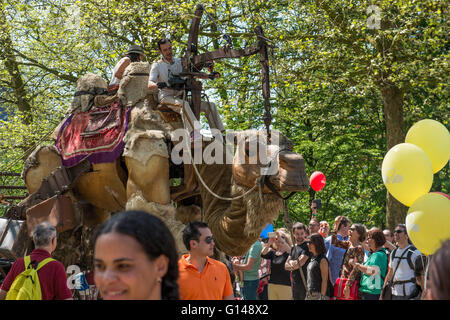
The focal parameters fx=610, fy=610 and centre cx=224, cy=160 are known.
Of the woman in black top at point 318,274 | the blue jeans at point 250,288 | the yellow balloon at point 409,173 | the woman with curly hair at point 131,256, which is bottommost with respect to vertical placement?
the blue jeans at point 250,288

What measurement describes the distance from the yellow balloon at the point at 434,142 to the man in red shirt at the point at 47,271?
4.74 meters

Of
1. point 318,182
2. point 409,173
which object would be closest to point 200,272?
point 409,173

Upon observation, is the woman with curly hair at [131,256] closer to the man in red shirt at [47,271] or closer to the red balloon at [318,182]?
the man in red shirt at [47,271]

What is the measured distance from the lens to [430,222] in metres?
6.37

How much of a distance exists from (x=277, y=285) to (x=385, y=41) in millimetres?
7388

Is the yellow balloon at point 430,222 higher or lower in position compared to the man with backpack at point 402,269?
higher

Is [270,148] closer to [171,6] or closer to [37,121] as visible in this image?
[171,6]

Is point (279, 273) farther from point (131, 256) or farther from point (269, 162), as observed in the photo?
point (131, 256)

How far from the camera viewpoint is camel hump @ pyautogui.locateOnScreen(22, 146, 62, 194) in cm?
938

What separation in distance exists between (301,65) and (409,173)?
8672mm

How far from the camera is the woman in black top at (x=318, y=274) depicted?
783 centimetres

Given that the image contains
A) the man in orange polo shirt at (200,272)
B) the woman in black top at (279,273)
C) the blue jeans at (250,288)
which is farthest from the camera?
the blue jeans at (250,288)

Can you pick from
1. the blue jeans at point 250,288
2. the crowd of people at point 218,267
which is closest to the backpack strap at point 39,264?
the crowd of people at point 218,267

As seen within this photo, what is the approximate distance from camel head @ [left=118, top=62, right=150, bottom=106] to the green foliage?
2148 mm
